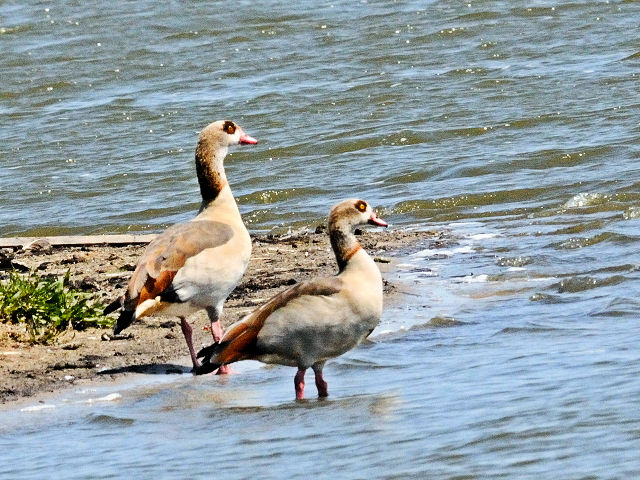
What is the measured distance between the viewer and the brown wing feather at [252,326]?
301 inches

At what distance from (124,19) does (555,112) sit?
12290mm

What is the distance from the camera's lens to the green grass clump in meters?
9.13

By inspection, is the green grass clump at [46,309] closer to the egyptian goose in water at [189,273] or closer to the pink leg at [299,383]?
the egyptian goose in water at [189,273]

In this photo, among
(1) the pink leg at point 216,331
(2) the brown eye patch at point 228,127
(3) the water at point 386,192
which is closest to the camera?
(3) the water at point 386,192

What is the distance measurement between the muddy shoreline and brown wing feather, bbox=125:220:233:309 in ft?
1.68

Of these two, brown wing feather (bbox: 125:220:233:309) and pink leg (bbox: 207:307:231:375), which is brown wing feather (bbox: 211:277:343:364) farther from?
pink leg (bbox: 207:307:231:375)

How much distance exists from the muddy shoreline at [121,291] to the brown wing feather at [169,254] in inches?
20.1

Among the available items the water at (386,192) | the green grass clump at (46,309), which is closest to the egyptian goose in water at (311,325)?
the water at (386,192)

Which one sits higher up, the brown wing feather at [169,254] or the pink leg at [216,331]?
the brown wing feather at [169,254]

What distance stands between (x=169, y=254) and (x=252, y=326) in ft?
3.80

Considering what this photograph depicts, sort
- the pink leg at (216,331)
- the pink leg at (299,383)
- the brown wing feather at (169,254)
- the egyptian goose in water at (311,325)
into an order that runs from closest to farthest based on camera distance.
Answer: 1. the egyptian goose in water at (311,325)
2. the pink leg at (299,383)
3. the brown wing feather at (169,254)
4. the pink leg at (216,331)

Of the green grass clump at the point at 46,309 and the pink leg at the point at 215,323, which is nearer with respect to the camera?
the pink leg at the point at 215,323

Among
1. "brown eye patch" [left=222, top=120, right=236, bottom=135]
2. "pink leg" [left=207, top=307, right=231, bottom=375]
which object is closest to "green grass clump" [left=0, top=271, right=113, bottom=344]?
"pink leg" [left=207, top=307, right=231, bottom=375]

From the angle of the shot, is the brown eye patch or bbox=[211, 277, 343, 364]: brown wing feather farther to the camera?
the brown eye patch
